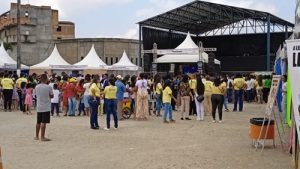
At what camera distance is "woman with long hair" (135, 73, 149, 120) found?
57.4ft

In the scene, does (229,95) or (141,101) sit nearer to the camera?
(141,101)

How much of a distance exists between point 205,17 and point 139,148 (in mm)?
37467

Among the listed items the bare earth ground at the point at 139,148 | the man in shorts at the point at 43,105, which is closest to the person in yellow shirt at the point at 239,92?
the bare earth ground at the point at 139,148

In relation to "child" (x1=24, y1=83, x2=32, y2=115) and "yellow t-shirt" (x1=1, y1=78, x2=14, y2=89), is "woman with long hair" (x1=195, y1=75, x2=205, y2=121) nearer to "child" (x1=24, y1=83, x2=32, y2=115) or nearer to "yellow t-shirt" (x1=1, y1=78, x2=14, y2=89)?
"child" (x1=24, y1=83, x2=32, y2=115)

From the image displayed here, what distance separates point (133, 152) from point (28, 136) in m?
3.95

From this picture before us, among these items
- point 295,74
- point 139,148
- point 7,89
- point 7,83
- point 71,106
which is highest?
point 295,74

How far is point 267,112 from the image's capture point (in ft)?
34.9

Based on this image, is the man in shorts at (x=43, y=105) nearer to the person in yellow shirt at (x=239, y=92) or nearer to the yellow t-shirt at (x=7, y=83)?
the yellow t-shirt at (x=7, y=83)

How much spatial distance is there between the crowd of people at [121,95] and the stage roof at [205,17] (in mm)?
20093

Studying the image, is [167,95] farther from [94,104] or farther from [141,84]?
[94,104]

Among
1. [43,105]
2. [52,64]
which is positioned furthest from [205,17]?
[43,105]

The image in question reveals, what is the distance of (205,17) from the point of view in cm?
4703

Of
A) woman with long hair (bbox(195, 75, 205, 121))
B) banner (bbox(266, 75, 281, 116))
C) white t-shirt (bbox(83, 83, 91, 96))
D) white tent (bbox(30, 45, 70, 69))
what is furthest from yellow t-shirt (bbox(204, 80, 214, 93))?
white tent (bbox(30, 45, 70, 69))

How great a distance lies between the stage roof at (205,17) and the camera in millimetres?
42500
